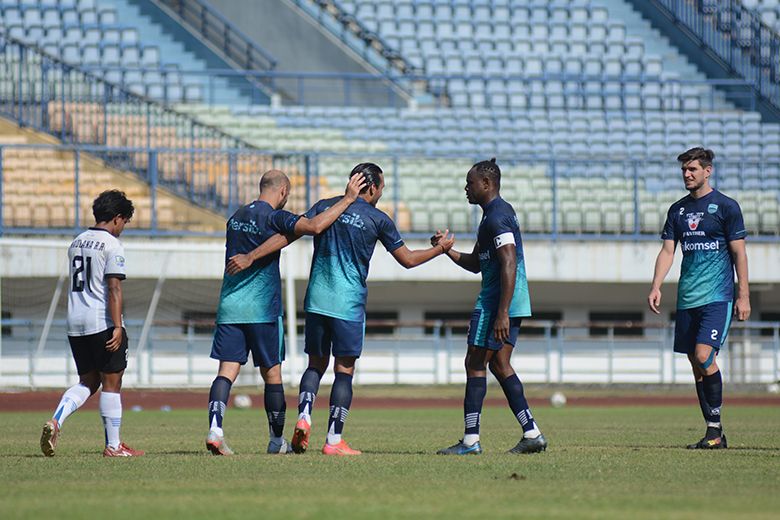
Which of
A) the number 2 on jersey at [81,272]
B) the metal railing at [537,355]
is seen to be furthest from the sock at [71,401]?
the metal railing at [537,355]

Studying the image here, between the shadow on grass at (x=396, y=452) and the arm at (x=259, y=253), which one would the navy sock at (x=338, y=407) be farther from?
the arm at (x=259, y=253)

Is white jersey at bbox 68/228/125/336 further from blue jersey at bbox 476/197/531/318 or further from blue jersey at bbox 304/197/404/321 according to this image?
blue jersey at bbox 476/197/531/318

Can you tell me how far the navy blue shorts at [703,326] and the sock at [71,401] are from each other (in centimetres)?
426

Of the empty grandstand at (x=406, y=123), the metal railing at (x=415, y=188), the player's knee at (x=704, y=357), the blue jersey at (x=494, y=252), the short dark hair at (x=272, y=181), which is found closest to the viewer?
the blue jersey at (x=494, y=252)

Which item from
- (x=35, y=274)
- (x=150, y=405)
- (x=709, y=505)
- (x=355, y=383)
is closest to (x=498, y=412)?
(x=150, y=405)

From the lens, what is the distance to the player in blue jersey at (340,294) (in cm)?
909

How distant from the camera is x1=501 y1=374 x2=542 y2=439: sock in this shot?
9.20 meters

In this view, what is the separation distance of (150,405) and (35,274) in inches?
Answer: 174

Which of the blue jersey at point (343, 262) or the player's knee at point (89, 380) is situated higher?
the blue jersey at point (343, 262)

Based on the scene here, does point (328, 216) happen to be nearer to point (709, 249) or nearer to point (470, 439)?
point (470, 439)

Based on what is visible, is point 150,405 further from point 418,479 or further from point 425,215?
point 418,479

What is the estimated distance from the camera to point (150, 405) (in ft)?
65.9

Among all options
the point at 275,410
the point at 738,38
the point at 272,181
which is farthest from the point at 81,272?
the point at 738,38

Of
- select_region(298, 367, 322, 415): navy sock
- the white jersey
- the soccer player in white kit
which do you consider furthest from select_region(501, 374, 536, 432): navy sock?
the white jersey
